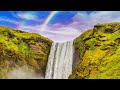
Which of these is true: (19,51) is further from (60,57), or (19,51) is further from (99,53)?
(99,53)

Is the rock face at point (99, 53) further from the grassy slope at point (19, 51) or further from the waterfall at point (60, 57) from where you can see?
the grassy slope at point (19, 51)

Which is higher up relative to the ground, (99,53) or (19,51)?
(19,51)

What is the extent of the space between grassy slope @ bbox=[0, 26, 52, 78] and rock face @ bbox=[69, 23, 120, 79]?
4.10 ft

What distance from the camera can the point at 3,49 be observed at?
1095cm

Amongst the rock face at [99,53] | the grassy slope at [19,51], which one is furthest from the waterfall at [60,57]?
the rock face at [99,53]

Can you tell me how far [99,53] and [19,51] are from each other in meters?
3.05

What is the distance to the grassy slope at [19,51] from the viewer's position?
10612mm

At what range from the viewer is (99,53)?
10.7 m

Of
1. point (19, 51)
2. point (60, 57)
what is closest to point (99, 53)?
point (60, 57)

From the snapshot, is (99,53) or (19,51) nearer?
(99,53)

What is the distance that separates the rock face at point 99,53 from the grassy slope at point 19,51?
4.10ft
